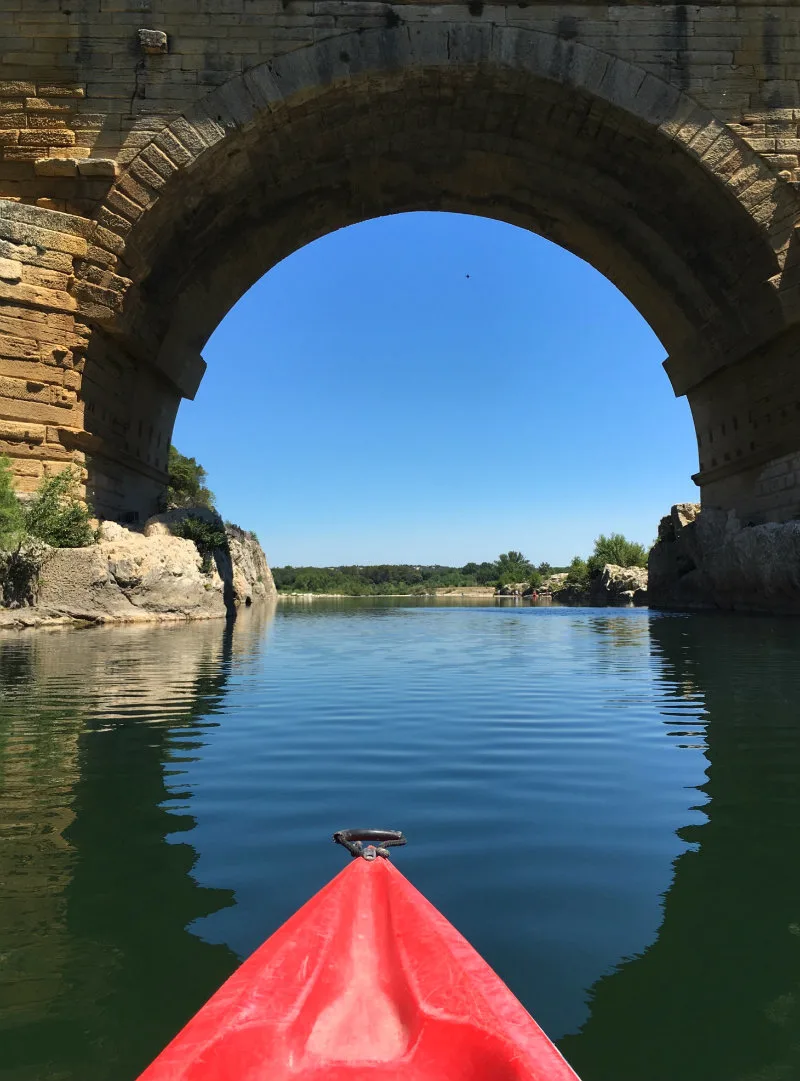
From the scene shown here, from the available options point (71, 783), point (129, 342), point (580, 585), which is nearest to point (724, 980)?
point (71, 783)

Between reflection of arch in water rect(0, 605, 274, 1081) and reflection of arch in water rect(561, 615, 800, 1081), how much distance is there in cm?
82

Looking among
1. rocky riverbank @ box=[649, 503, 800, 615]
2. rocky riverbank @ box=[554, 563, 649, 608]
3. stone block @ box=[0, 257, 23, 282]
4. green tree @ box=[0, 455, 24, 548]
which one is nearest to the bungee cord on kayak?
green tree @ box=[0, 455, 24, 548]

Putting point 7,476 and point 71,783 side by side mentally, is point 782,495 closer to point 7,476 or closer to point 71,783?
point 7,476

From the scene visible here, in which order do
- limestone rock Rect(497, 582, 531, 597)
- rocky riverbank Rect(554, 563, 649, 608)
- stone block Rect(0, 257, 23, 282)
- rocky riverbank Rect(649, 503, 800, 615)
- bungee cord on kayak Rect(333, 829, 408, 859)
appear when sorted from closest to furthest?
1. bungee cord on kayak Rect(333, 829, 408, 859)
2. stone block Rect(0, 257, 23, 282)
3. rocky riverbank Rect(649, 503, 800, 615)
4. rocky riverbank Rect(554, 563, 649, 608)
5. limestone rock Rect(497, 582, 531, 597)

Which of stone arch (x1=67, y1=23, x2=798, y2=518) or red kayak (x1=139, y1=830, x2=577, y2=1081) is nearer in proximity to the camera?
red kayak (x1=139, y1=830, x2=577, y2=1081)

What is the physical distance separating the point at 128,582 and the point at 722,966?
1160cm

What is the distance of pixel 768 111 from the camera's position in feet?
41.1

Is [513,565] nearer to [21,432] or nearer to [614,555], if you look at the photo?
[614,555]

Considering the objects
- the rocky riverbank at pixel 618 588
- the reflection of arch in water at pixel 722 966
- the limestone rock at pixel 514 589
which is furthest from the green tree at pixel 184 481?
the reflection of arch in water at pixel 722 966

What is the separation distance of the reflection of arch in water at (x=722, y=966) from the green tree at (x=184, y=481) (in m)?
36.3

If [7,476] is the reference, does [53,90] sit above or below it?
above

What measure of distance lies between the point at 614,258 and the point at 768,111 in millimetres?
4329

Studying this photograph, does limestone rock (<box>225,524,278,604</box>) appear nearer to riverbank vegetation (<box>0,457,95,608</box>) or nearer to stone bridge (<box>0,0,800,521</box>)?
riverbank vegetation (<box>0,457,95,608</box>)

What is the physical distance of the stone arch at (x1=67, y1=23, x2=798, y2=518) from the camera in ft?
40.9
